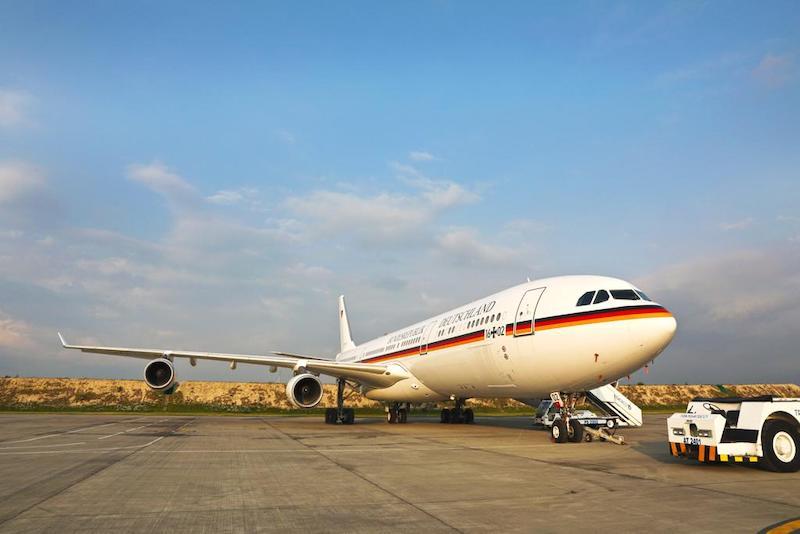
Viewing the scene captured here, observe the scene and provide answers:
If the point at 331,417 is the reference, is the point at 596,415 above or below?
above

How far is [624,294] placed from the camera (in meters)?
14.6

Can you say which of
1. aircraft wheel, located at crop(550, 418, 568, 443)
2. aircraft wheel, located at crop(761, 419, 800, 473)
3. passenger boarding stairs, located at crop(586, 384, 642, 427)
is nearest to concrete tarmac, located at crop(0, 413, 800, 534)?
aircraft wheel, located at crop(761, 419, 800, 473)

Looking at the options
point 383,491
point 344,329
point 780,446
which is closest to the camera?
point 383,491

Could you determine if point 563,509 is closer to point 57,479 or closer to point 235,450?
point 57,479

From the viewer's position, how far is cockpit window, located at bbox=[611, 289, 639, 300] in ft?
47.6

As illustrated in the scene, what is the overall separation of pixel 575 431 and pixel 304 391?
11.7 metres

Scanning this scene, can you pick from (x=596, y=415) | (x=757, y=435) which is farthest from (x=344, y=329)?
(x=757, y=435)

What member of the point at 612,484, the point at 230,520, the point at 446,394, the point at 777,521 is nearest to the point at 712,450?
the point at 612,484

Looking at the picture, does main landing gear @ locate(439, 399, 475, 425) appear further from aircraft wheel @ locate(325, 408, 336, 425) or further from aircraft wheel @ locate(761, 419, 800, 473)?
aircraft wheel @ locate(761, 419, 800, 473)

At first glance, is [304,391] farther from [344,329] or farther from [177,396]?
[177,396]

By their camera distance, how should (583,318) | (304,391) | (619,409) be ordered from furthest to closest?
(619,409) → (304,391) → (583,318)

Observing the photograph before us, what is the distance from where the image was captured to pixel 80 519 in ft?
21.0

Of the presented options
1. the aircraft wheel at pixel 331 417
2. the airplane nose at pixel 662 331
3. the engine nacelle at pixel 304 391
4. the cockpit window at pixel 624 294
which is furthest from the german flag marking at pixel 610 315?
the aircraft wheel at pixel 331 417

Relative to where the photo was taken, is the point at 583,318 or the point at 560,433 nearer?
the point at 583,318
